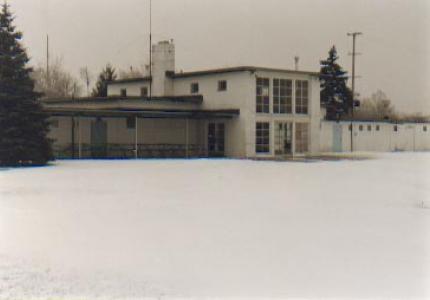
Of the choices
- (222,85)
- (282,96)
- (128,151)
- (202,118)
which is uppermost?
(222,85)

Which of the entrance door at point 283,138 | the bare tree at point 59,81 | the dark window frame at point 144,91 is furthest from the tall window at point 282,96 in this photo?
the bare tree at point 59,81

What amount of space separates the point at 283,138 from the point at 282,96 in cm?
248

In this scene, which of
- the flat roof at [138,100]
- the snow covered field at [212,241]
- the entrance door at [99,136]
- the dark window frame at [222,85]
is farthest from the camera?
the dark window frame at [222,85]

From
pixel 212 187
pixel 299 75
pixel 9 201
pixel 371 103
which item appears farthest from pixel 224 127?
pixel 371 103

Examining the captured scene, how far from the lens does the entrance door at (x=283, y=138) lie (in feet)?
127

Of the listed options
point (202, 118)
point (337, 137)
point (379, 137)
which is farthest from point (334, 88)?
point (202, 118)

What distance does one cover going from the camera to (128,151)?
35.2 meters

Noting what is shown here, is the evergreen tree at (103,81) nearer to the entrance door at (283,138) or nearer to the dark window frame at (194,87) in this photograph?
the dark window frame at (194,87)

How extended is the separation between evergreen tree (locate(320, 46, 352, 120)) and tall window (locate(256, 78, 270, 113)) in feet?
70.6

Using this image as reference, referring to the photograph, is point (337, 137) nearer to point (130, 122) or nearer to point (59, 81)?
point (130, 122)

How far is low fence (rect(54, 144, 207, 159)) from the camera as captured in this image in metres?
33.5

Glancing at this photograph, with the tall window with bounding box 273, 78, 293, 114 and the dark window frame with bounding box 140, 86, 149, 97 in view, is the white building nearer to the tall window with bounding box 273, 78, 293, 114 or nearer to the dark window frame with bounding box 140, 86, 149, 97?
the tall window with bounding box 273, 78, 293, 114

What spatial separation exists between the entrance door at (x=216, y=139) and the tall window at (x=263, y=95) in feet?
8.09

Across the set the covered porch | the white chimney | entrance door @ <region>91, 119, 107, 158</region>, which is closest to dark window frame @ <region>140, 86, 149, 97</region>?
the white chimney
